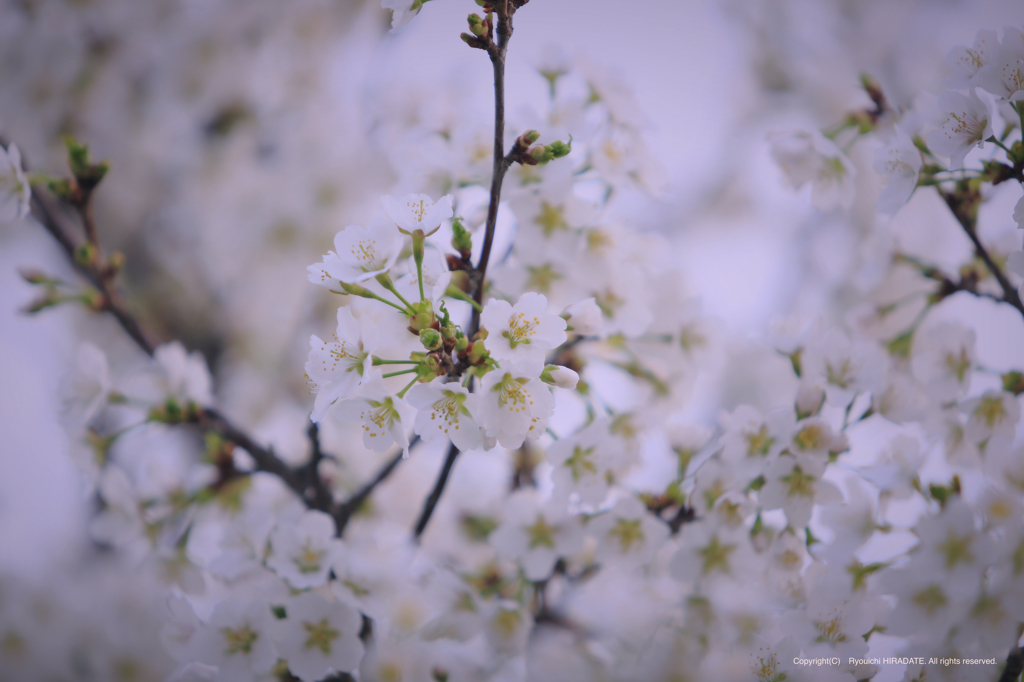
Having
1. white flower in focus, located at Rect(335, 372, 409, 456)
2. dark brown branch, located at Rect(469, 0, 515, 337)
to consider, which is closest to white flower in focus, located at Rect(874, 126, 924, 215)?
dark brown branch, located at Rect(469, 0, 515, 337)

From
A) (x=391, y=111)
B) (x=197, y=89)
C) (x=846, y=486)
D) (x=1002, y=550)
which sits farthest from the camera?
(x=197, y=89)

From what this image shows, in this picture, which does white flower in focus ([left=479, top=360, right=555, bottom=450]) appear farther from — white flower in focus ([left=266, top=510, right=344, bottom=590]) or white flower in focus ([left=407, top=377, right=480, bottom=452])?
white flower in focus ([left=266, top=510, right=344, bottom=590])

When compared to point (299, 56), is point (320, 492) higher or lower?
lower

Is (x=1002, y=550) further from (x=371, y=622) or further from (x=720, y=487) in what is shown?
(x=371, y=622)

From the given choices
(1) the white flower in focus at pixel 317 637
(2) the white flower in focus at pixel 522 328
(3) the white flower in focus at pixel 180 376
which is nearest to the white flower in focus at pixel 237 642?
(1) the white flower in focus at pixel 317 637

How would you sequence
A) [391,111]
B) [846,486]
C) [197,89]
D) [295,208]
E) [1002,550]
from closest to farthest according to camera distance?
[1002,550]
[846,486]
[391,111]
[197,89]
[295,208]

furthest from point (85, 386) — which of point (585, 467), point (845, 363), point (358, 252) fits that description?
point (845, 363)

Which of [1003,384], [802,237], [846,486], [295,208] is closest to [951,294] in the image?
[1003,384]
